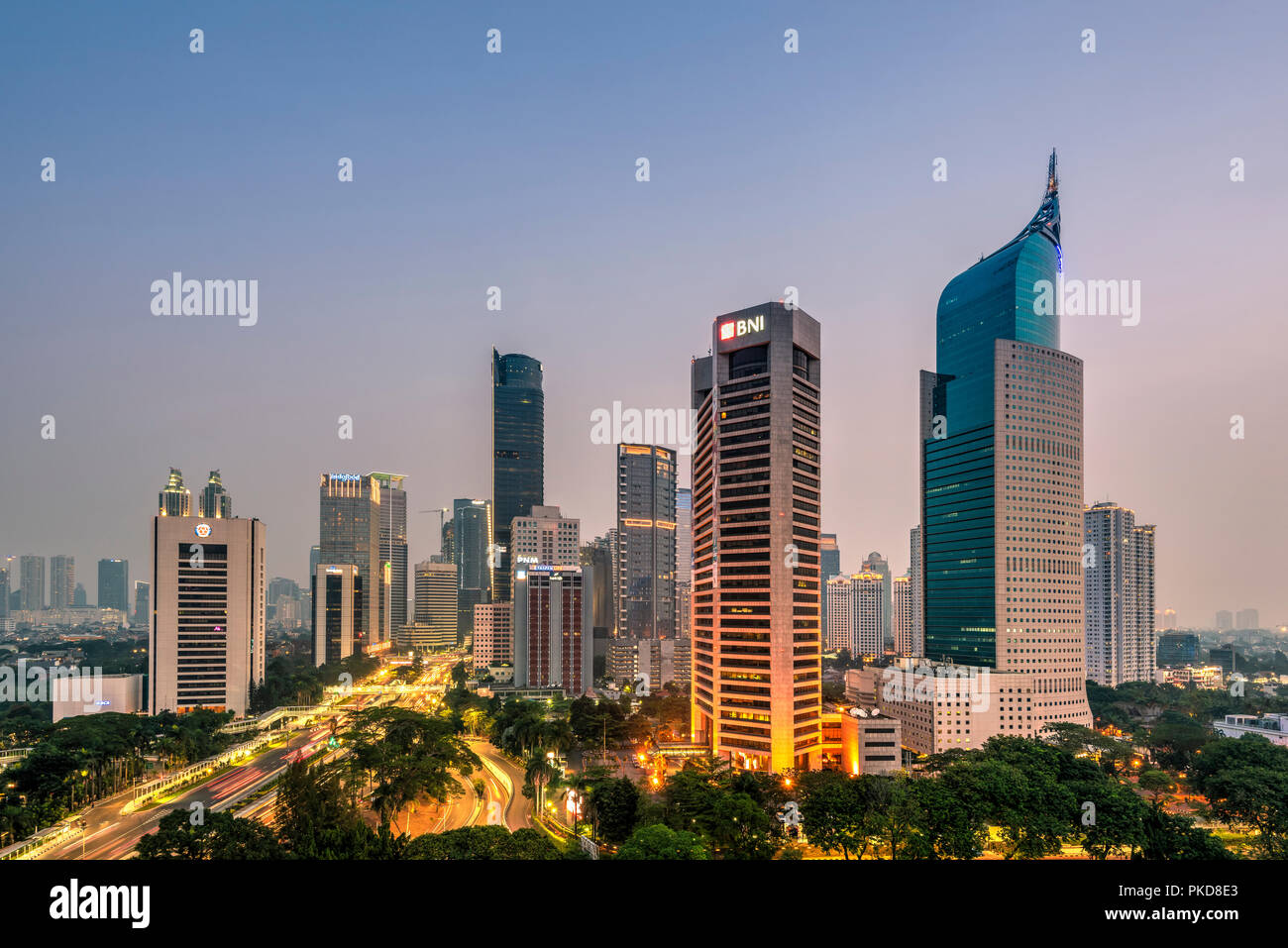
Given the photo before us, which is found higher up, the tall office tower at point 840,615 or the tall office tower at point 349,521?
the tall office tower at point 349,521

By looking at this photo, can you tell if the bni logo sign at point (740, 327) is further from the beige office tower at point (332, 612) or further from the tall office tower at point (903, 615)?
the tall office tower at point (903, 615)

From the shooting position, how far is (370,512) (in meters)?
185

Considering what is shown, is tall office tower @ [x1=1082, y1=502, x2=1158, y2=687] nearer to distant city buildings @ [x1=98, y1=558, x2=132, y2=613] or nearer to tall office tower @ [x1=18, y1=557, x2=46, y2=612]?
tall office tower @ [x1=18, y1=557, x2=46, y2=612]

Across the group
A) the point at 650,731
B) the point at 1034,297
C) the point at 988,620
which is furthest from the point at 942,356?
the point at 650,731

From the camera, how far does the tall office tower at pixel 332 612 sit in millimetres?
110312

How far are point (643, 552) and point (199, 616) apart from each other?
81769mm

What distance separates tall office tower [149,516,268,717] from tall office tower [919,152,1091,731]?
62.5 metres

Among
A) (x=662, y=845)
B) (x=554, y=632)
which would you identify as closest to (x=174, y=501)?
(x=554, y=632)

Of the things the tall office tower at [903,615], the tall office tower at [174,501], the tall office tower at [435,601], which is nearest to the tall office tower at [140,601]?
the tall office tower at [435,601]

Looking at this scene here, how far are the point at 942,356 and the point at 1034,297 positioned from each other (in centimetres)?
940

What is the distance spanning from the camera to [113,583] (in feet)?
583

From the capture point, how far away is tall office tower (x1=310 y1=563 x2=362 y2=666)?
110312 mm

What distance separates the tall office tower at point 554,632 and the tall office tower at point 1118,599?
210ft

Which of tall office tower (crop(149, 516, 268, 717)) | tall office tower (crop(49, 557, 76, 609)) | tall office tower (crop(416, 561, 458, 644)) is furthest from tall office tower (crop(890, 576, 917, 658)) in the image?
tall office tower (crop(49, 557, 76, 609))
